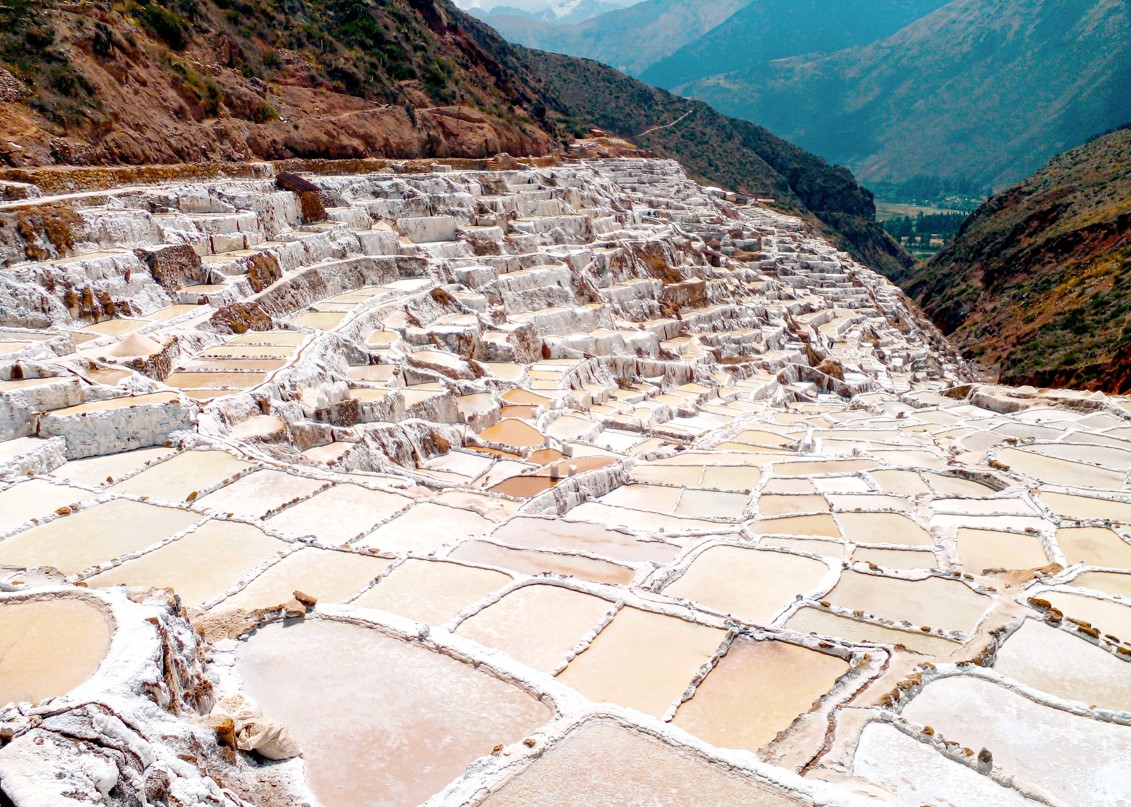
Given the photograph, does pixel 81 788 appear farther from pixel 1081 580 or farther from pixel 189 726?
pixel 1081 580

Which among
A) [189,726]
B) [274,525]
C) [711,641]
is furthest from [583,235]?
[189,726]

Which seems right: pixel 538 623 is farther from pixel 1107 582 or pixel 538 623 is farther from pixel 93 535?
pixel 1107 582

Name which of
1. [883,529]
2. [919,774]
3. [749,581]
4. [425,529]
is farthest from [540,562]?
[883,529]

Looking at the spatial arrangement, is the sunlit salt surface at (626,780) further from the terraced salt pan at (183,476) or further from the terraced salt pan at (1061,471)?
the terraced salt pan at (1061,471)

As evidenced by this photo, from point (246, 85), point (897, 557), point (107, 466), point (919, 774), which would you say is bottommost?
point (897, 557)

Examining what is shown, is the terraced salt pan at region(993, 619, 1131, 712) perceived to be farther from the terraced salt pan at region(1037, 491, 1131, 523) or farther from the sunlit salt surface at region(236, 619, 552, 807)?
the terraced salt pan at region(1037, 491, 1131, 523)
